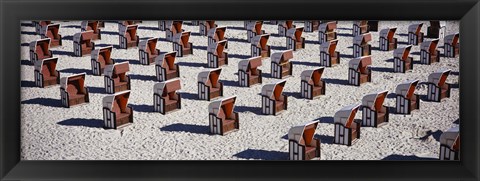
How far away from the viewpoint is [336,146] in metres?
7.60

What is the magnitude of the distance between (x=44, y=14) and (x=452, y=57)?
3.59m

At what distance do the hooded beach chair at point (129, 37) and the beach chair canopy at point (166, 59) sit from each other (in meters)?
0.43

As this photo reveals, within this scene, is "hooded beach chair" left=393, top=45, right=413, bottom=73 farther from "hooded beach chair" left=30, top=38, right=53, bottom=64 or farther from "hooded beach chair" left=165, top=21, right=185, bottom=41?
"hooded beach chair" left=30, top=38, right=53, bottom=64

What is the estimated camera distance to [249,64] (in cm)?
861

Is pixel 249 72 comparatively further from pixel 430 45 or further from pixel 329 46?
pixel 430 45

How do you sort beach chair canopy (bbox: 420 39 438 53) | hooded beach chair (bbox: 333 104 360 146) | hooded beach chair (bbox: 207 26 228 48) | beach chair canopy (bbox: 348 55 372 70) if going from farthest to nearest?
beach chair canopy (bbox: 348 55 372 70) → hooded beach chair (bbox: 207 26 228 48) → beach chair canopy (bbox: 420 39 438 53) → hooded beach chair (bbox: 333 104 360 146)

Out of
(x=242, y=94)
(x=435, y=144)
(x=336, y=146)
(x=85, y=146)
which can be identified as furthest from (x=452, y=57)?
(x=85, y=146)

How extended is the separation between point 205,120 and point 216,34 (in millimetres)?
1210

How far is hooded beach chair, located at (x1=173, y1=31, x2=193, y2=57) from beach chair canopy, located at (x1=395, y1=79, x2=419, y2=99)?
2.33 meters

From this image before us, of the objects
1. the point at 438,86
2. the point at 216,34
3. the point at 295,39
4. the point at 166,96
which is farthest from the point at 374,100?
the point at 166,96

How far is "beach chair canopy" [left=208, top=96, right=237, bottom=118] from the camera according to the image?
7676mm

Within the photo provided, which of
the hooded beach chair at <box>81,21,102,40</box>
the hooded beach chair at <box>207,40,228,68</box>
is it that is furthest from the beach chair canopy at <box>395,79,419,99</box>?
the hooded beach chair at <box>81,21,102,40</box>

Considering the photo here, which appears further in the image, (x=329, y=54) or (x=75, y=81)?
(x=329, y=54)

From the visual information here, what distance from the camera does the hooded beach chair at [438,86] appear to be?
7863 mm
